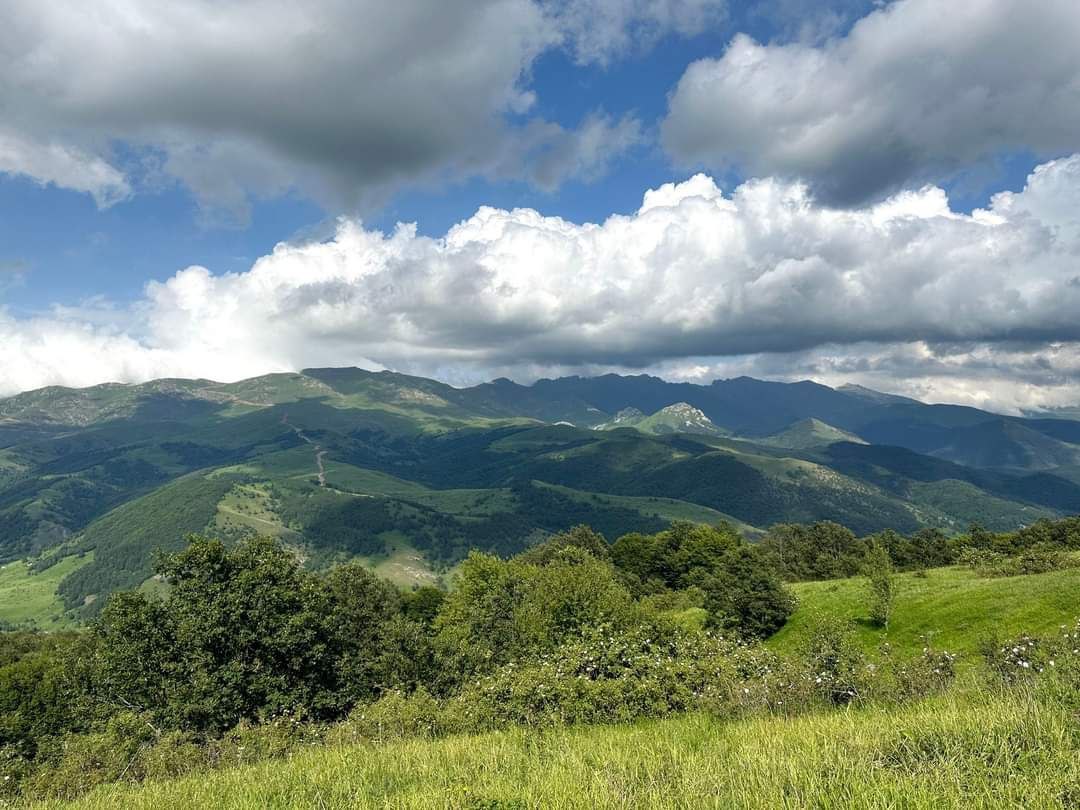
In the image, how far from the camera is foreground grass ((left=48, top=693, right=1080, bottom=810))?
5.51 m

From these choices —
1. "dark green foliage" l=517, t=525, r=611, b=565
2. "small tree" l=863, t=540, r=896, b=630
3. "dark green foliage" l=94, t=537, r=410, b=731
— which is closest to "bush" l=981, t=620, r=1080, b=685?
"small tree" l=863, t=540, r=896, b=630

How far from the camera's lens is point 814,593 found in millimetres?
61562

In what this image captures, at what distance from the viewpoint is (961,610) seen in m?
41.3

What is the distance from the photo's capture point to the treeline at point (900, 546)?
268 feet

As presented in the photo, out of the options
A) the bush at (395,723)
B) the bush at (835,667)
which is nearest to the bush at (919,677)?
the bush at (835,667)

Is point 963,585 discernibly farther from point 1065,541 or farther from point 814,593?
point 1065,541

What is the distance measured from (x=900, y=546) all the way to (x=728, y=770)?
121m

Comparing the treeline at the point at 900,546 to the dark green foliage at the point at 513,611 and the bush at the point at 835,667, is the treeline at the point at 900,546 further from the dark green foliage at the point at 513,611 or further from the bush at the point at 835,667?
the bush at the point at 835,667

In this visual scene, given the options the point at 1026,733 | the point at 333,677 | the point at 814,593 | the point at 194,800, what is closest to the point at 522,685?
the point at 194,800

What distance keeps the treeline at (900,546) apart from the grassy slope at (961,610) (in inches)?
709

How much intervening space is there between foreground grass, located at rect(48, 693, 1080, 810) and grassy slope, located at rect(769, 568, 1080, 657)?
80.9ft

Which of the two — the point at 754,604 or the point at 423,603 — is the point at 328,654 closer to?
the point at 754,604

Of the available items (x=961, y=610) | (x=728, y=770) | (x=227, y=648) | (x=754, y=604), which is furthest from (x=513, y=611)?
(x=728, y=770)

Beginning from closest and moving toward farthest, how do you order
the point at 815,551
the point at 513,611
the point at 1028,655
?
the point at 1028,655 < the point at 513,611 < the point at 815,551
